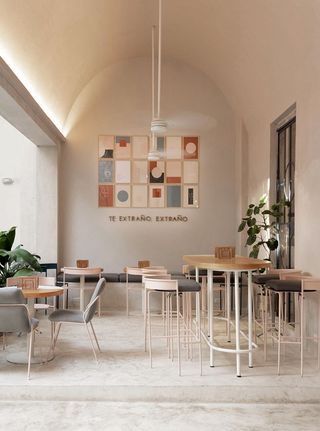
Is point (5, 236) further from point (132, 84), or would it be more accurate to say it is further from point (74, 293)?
point (132, 84)

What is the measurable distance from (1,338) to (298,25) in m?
4.94

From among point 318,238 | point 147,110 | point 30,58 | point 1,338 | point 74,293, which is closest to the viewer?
point 318,238

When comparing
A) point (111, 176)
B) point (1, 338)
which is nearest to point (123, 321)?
point (1, 338)

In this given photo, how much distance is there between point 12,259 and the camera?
304 inches

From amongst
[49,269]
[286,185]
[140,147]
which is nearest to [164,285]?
[286,185]

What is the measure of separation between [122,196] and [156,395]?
538 cm

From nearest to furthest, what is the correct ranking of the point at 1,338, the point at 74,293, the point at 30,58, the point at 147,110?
the point at 30,58
the point at 1,338
the point at 74,293
the point at 147,110

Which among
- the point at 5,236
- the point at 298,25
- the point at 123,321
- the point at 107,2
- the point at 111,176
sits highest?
the point at 107,2

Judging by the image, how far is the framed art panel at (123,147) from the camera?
9.59 m

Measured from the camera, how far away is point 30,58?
20.1 feet

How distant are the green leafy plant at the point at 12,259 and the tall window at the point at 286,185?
11.3 feet

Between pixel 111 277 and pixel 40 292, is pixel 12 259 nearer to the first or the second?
pixel 111 277

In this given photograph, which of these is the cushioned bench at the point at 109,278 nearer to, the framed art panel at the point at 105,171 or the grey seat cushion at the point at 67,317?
the framed art panel at the point at 105,171

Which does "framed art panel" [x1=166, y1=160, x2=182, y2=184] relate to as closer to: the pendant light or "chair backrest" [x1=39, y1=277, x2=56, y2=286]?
the pendant light
